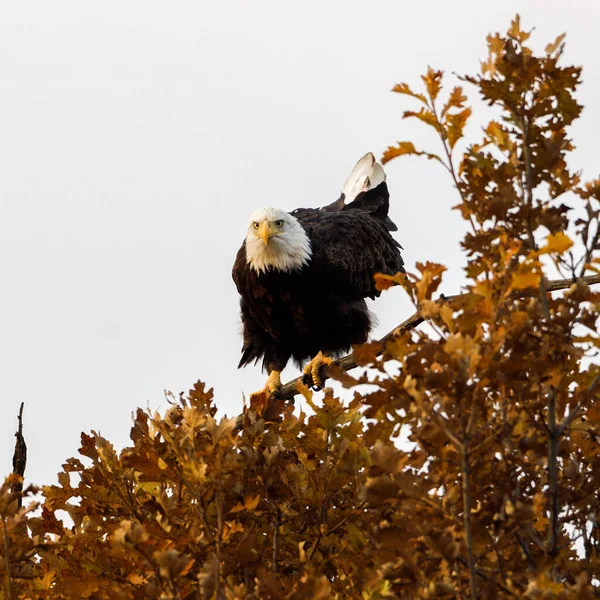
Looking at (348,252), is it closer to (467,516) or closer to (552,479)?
(552,479)

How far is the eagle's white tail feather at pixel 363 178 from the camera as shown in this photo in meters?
10.2

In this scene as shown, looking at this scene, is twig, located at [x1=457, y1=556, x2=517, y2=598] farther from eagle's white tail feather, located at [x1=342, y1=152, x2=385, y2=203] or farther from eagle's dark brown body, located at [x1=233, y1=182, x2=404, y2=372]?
eagle's white tail feather, located at [x1=342, y1=152, x2=385, y2=203]

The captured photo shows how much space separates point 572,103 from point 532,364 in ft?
2.91

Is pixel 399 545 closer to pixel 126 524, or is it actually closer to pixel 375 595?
pixel 375 595

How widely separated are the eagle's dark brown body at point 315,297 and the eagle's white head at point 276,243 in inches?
2.5

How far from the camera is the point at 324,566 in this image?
337 centimetres

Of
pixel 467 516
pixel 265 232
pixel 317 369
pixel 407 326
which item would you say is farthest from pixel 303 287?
pixel 467 516

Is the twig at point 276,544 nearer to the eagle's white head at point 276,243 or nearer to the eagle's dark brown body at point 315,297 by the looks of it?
the eagle's white head at point 276,243

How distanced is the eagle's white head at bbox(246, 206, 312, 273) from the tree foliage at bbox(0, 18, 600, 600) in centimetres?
423

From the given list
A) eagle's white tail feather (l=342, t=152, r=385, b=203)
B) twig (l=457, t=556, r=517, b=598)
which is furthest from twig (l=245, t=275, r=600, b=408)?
eagle's white tail feather (l=342, t=152, r=385, b=203)

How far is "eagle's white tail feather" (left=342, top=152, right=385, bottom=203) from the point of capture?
403 inches

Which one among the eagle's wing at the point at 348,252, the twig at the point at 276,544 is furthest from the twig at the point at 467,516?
the eagle's wing at the point at 348,252

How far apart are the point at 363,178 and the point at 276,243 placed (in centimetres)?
263

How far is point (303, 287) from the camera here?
8.31 metres
